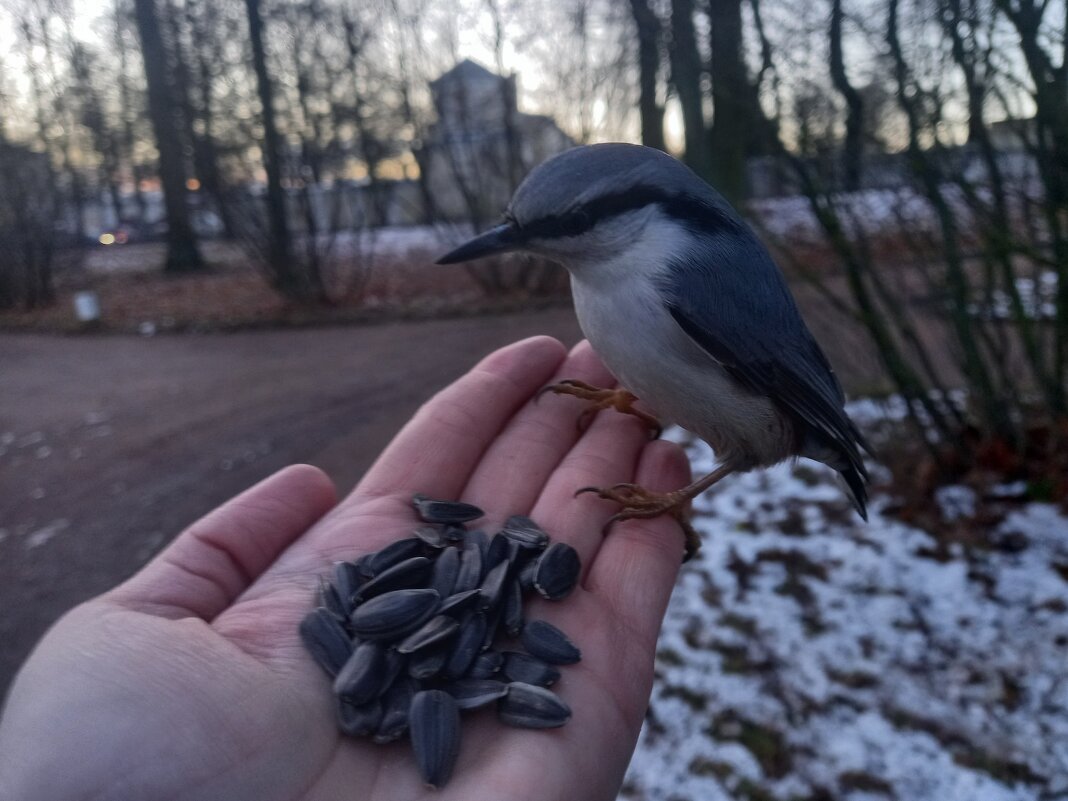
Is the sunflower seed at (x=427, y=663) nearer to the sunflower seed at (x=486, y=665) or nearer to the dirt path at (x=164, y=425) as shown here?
the sunflower seed at (x=486, y=665)

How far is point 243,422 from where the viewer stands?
6074 millimetres

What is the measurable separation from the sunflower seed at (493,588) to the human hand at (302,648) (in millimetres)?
115

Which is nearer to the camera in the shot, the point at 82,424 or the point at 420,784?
the point at 420,784

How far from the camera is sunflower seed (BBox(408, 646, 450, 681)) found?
170cm

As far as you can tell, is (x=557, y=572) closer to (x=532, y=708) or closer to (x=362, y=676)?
(x=532, y=708)

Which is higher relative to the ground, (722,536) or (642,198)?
(642,198)

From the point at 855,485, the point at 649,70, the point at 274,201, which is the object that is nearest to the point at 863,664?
the point at 855,485

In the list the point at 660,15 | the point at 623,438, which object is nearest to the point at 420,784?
the point at 623,438

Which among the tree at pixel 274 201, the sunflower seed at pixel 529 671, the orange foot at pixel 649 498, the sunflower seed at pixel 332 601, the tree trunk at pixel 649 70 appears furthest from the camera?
the tree at pixel 274 201

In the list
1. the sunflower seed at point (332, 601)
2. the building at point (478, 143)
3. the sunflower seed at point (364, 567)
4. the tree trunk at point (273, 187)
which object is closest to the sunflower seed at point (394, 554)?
the sunflower seed at point (364, 567)

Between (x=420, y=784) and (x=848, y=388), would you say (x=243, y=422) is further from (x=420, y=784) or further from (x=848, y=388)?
(x=420, y=784)

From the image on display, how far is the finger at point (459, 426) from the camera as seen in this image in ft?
7.61

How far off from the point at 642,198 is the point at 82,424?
6010 millimetres

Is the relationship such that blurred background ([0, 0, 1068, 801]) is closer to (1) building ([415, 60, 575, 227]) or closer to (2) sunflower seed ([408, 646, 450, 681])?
(2) sunflower seed ([408, 646, 450, 681])
